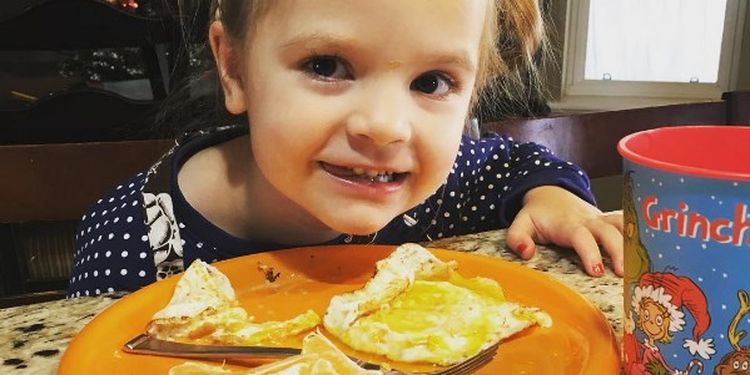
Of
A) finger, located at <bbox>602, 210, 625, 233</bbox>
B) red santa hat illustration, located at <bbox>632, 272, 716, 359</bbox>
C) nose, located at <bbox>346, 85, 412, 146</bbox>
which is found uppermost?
nose, located at <bbox>346, 85, 412, 146</bbox>

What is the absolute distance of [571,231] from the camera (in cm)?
89

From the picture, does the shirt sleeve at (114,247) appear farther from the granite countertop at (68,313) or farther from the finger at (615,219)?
the finger at (615,219)

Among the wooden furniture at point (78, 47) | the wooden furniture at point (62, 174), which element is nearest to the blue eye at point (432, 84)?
the wooden furniture at point (62, 174)

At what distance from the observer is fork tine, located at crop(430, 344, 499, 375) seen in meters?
0.55

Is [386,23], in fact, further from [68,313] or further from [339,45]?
[68,313]

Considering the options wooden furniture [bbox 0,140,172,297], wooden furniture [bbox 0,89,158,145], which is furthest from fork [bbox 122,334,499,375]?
wooden furniture [bbox 0,89,158,145]

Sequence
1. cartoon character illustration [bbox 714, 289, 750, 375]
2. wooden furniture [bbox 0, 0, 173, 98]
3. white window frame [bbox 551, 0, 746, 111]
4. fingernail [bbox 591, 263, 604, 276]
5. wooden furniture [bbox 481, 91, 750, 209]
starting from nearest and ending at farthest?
cartoon character illustration [bbox 714, 289, 750, 375]
fingernail [bbox 591, 263, 604, 276]
wooden furniture [bbox 481, 91, 750, 209]
wooden furniture [bbox 0, 0, 173, 98]
white window frame [bbox 551, 0, 746, 111]

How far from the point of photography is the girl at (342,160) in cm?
72

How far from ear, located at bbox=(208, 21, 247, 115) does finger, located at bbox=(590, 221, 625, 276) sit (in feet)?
1.50

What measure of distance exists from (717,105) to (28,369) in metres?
1.33

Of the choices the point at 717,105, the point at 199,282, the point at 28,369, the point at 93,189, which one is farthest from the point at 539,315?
the point at 717,105

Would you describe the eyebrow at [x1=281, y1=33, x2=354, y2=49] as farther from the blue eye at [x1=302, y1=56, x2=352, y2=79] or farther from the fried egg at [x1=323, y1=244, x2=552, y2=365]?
the fried egg at [x1=323, y1=244, x2=552, y2=365]

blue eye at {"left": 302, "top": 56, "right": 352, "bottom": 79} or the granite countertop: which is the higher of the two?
blue eye at {"left": 302, "top": 56, "right": 352, "bottom": 79}

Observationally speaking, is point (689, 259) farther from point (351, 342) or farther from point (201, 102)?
point (201, 102)
